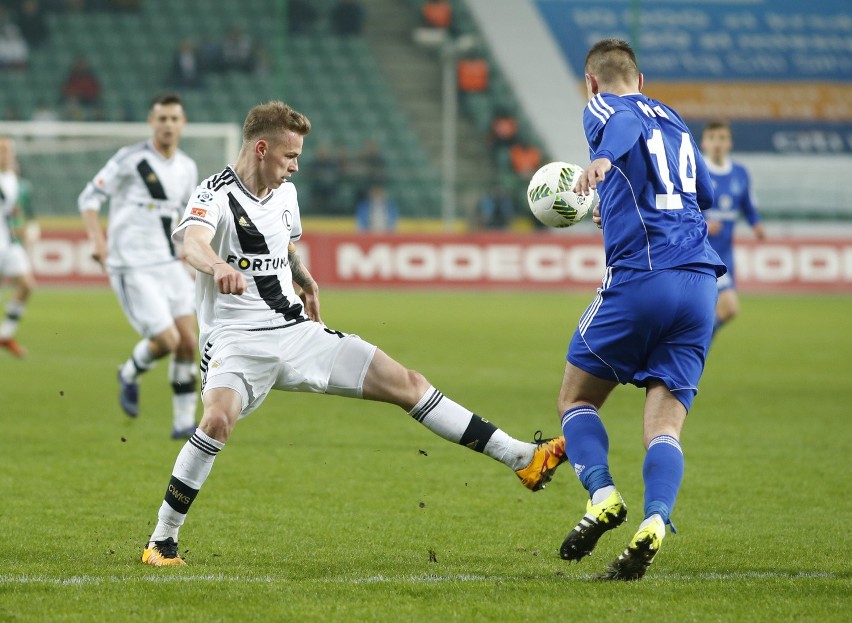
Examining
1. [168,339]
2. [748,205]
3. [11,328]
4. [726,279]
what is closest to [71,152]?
[11,328]

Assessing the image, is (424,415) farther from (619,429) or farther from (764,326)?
(764,326)

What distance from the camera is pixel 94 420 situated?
33.4ft

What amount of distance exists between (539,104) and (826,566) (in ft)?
89.2

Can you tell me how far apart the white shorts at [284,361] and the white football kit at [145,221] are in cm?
399

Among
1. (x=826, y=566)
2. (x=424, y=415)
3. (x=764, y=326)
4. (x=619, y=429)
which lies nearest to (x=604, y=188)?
(x=424, y=415)

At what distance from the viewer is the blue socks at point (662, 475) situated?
5.14 meters

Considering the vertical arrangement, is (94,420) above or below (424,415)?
below

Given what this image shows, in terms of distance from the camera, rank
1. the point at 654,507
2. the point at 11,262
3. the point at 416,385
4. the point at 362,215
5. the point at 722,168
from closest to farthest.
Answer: the point at 654,507 < the point at 416,385 < the point at 722,168 < the point at 11,262 < the point at 362,215

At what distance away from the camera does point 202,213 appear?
18.2ft

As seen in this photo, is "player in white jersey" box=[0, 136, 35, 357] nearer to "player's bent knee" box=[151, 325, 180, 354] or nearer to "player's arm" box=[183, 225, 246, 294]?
"player's bent knee" box=[151, 325, 180, 354]

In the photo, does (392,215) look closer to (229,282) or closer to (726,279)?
(726,279)

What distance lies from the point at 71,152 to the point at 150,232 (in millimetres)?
15441

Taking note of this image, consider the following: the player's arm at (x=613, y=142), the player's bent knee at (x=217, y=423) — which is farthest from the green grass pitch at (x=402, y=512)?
the player's arm at (x=613, y=142)

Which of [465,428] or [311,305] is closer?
[465,428]
